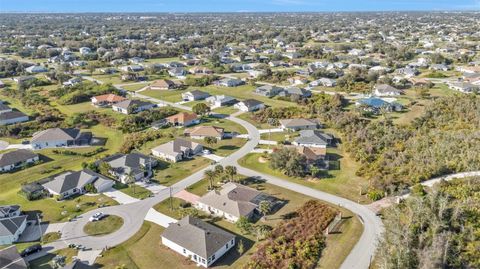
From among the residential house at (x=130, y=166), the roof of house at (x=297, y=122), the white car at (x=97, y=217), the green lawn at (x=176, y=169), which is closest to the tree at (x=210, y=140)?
the green lawn at (x=176, y=169)

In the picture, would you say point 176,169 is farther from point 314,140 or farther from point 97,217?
point 314,140

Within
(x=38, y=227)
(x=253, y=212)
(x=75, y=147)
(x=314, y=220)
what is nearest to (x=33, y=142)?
(x=75, y=147)

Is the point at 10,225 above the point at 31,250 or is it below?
above

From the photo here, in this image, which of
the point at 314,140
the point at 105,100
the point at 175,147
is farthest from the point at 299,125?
the point at 105,100

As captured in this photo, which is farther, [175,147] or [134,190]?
[175,147]

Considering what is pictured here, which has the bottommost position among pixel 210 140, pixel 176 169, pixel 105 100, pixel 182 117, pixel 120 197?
pixel 120 197

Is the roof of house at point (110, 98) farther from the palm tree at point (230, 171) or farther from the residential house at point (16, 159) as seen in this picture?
the palm tree at point (230, 171)

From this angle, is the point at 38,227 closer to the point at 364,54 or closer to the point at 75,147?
the point at 75,147
